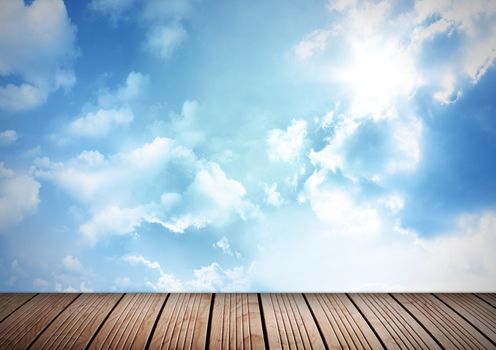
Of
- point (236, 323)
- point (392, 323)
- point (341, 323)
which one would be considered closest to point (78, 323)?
point (236, 323)

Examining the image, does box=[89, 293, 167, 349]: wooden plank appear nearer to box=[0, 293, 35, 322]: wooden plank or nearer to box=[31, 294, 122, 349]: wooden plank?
box=[31, 294, 122, 349]: wooden plank

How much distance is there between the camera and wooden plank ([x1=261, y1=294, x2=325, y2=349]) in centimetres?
133

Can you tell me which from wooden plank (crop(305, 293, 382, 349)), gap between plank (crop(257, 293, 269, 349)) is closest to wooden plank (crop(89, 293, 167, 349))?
gap between plank (crop(257, 293, 269, 349))

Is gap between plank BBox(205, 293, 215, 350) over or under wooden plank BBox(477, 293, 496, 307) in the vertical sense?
under

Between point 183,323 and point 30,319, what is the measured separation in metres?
0.55

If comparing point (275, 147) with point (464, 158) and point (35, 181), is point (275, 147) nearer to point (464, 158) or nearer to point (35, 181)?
point (464, 158)

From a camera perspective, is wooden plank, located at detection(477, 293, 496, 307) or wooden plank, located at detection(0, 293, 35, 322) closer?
wooden plank, located at detection(0, 293, 35, 322)

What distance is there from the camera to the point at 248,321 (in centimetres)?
149

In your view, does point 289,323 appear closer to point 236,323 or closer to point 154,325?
point 236,323

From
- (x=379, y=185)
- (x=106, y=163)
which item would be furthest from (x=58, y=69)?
(x=379, y=185)

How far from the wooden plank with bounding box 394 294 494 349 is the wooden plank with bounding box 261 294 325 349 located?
15.9 inches

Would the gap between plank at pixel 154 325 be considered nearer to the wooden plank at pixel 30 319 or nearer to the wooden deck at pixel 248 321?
the wooden deck at pixel 248 321

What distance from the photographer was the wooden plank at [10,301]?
157cm

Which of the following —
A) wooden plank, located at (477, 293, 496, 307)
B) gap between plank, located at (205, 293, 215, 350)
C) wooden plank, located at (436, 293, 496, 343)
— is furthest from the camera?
wooden plank, located at (477, 293, 496, 307)
